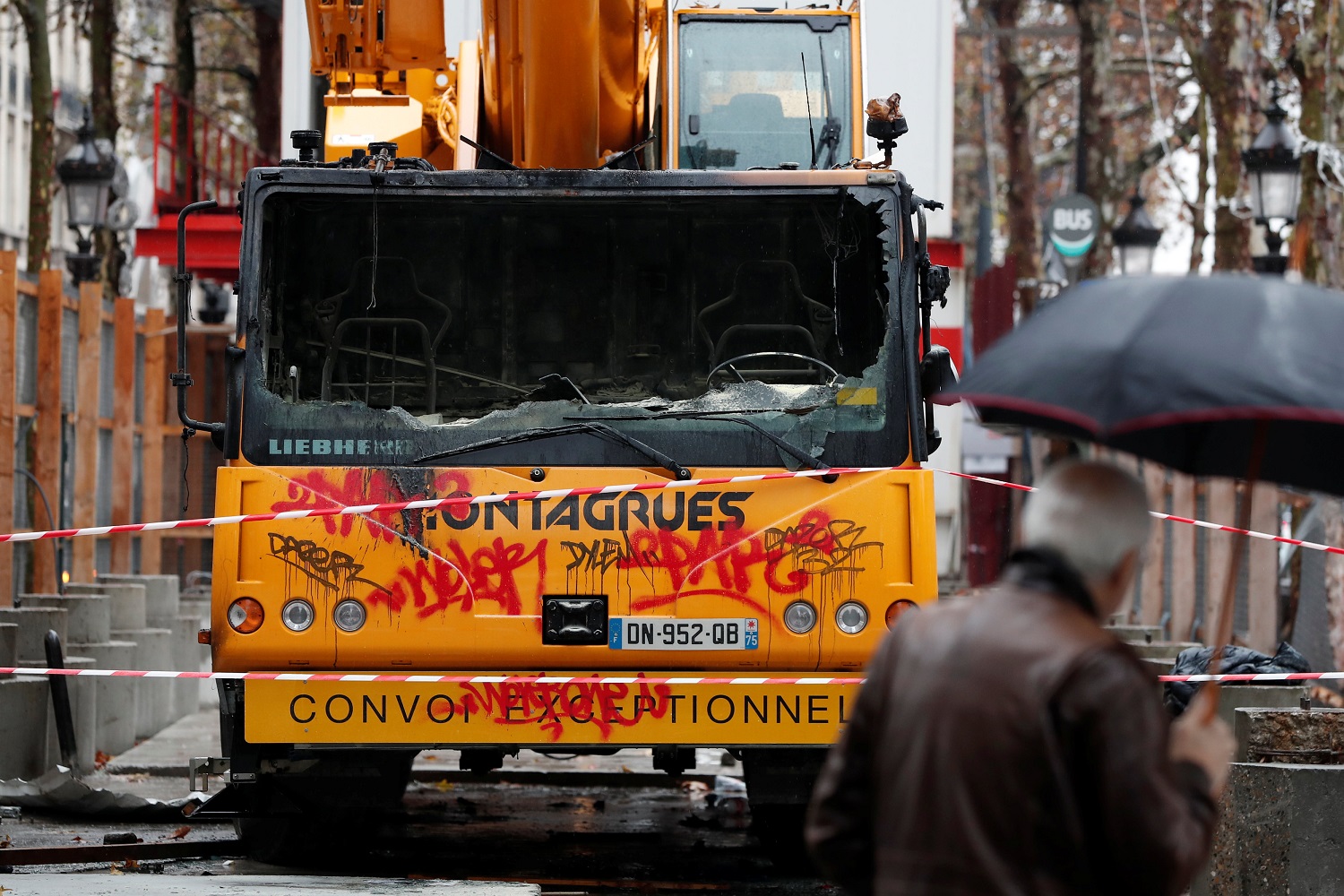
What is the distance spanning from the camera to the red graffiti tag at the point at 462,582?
7.38m

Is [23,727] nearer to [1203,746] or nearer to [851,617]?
[851,617]

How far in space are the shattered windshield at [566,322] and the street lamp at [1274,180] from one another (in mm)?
7507

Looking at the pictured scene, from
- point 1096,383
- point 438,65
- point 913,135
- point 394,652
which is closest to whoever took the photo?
point 1096,383

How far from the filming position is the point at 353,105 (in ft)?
31.9

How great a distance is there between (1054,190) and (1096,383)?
181 ft

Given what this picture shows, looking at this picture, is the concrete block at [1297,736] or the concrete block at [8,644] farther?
the concrete block at [8,644]

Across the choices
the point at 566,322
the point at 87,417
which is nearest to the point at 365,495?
the point at 566,322

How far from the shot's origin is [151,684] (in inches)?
528

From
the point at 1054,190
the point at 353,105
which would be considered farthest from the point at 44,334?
the point at 1054,190

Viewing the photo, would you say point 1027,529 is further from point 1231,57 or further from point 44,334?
point 1231,57

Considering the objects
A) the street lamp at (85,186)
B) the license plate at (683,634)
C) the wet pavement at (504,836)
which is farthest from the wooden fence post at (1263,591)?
the street lamp at (85,186)

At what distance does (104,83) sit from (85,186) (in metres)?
5.91

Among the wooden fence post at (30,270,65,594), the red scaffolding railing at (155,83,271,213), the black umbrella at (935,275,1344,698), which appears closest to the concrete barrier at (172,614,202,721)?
the wooden fence post at (30,270,65,594)

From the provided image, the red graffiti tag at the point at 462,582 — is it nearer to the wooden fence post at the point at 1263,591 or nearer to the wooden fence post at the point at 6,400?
the wooden fence post at the point at 6,400
